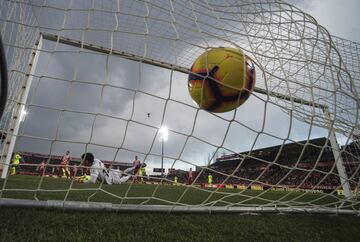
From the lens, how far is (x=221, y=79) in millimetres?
2137

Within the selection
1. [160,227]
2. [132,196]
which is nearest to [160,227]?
[160,227]

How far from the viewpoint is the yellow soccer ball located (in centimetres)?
214

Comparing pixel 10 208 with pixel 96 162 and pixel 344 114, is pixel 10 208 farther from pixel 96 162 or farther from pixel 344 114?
pixel 96 162

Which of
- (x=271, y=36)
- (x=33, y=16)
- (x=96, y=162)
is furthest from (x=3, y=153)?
(x=271, y=36)

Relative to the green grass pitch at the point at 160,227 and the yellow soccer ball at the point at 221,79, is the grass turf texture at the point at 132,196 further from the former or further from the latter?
the yellow soccer ball at the point at 221,79

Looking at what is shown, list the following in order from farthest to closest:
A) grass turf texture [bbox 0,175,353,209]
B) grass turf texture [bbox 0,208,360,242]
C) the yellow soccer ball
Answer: grass turf texture [bbox 0,175,353,209]
the yellow soccer ball
grass turf texture [bbox 0,208,360,242]

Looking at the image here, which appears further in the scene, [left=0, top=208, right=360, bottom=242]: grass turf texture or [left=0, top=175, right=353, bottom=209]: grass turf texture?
[left=0, top=175, right=353, bottom=209]: grass turf texture

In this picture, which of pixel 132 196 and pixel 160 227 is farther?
pixel 132 196

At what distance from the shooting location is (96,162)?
664 centimetres

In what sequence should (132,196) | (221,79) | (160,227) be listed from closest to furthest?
(160,227)
(221,79)
(132,196)

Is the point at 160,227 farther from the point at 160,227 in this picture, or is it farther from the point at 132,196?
the point at 132,196

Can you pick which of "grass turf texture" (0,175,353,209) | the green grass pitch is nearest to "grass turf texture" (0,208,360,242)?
the green grass pitch

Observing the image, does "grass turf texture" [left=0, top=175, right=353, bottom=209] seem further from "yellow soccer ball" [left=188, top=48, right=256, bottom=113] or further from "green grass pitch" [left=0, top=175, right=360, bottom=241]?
"yellow soccer ball" [left=188, top=48, right=256, bottom=113]

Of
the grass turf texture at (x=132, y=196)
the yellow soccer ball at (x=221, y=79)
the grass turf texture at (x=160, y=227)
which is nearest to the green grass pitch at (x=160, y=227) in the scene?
the grass turf texture at (x=160, y=227)
